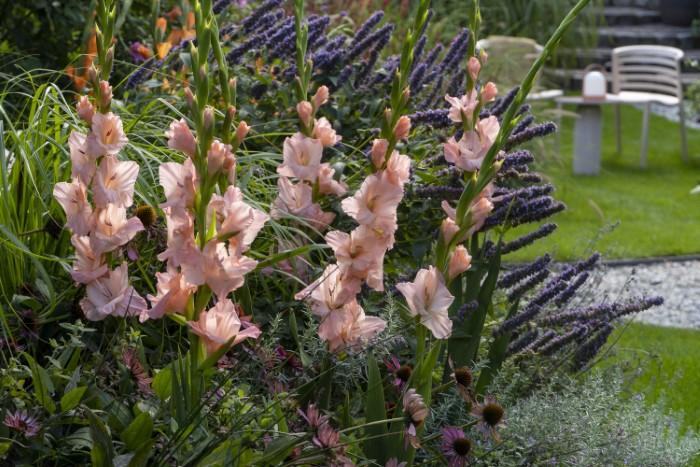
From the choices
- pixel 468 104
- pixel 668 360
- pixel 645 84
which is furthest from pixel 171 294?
pixel 645 84

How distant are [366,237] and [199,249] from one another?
0.99ft

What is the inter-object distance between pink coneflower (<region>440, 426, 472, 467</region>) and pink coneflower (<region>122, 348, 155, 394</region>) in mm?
511

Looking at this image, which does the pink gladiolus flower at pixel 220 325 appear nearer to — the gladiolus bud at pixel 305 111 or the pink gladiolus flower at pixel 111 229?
the pink gladiolus flower at pixel 111 229

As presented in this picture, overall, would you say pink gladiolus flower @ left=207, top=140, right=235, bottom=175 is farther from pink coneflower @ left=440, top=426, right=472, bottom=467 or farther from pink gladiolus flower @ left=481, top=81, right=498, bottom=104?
pink coneflower @ left=440, top=426, right=472, bottom=467

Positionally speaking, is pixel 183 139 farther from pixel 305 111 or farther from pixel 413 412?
pixel 413 412

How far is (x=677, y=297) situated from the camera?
547 cm

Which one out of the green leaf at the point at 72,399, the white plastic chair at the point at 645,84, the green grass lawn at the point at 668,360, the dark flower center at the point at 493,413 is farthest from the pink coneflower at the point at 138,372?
the white plastic chair at the point at 645,84

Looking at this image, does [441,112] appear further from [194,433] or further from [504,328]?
[194,433]

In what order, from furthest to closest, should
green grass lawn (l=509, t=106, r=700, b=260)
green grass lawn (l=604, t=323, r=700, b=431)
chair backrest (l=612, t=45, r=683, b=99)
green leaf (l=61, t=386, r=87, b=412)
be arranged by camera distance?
chair backrest (l=612, t=45, r=683, b=99) < green grass lawn (l=509, t=106, r=700, b=260) < green grass lawn (l=604, t=323, r=700, b=431) < green leaf (l=61, t=386, r=87, b=412)

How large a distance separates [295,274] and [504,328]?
21.3 inches

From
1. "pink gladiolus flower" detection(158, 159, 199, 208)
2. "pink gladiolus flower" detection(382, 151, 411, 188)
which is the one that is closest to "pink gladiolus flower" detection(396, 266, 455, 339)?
"pink gladiolus flower" detection(382, 151, 411, 188)

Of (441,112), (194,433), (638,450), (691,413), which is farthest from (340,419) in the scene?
(691,413)

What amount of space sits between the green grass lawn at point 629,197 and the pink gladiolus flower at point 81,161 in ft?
11.2

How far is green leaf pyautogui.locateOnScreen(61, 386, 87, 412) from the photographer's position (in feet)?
5.17
